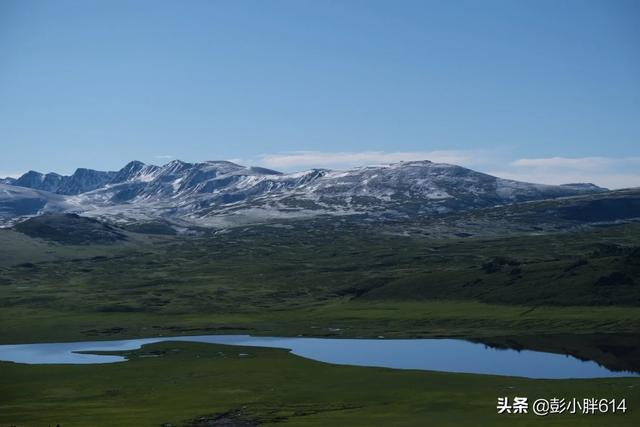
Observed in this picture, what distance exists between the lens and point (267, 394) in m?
92.2

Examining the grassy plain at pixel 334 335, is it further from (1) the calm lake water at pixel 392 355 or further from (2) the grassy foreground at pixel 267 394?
(1) the calm lake water at pixel 392 355

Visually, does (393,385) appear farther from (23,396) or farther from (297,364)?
(23,396)

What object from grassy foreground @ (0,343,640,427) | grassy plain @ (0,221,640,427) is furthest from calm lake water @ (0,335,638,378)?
grassy foreground @ (0,343,640,427)

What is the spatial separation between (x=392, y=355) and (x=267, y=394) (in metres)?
32.3

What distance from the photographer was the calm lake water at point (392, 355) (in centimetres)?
10338

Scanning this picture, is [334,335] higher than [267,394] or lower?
higher

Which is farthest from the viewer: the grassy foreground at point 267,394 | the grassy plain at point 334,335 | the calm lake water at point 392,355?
the calm lake water at point 392,355

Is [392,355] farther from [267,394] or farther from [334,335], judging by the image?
[267,394]

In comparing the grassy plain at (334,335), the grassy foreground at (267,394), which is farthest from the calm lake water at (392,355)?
the grassy foreground at (267,394)

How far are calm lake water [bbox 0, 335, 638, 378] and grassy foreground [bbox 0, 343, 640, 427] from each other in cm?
662

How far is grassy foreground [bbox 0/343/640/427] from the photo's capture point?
75.1 m

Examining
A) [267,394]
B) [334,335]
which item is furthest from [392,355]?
[267,394]

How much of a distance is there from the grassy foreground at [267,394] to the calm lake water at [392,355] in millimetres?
6617

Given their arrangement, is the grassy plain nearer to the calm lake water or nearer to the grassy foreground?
the grassy foreground
